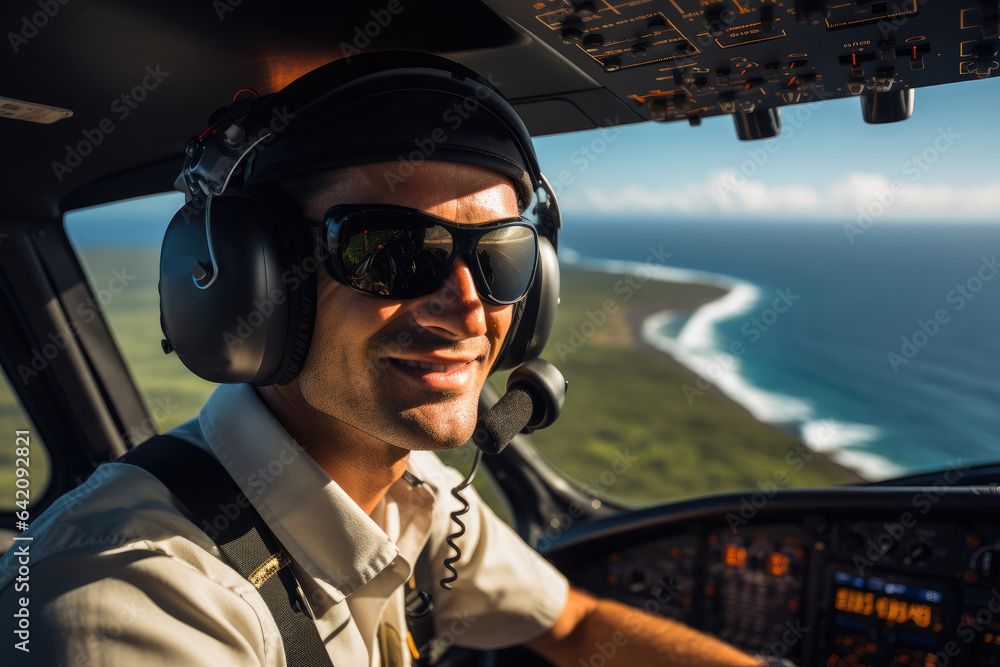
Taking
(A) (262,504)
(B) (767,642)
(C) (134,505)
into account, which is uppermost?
(C) (134,505)

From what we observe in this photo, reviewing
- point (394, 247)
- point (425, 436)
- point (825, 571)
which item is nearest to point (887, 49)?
point (394, 247)

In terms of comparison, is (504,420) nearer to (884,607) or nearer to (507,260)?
(507,260)

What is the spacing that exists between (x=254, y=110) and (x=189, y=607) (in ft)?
2.15

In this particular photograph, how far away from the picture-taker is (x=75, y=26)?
2.90 ft

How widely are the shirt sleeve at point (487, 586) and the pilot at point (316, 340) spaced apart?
289 mm

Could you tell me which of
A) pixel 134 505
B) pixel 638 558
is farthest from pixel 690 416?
pixel 134 505

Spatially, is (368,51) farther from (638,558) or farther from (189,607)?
(638,558)

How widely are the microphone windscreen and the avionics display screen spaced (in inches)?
47.1

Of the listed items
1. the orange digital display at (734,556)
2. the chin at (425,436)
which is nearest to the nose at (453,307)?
the chin at (425,436)

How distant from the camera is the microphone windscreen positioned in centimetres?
96

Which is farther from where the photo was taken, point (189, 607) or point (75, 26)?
point (75, 26)

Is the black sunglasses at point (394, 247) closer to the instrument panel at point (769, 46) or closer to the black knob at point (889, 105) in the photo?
the instrument panel at point (769, 46)

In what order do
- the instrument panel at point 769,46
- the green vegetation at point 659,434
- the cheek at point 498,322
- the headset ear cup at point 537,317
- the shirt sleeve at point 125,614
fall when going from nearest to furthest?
the shirt sleeve at point 125,614 < the instrument panel at point 769,46 < the cheek at point 498,322 < the headset ear cup at point 537,317 < the green vegetation at point 659,434

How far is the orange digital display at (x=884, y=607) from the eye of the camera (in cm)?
161
